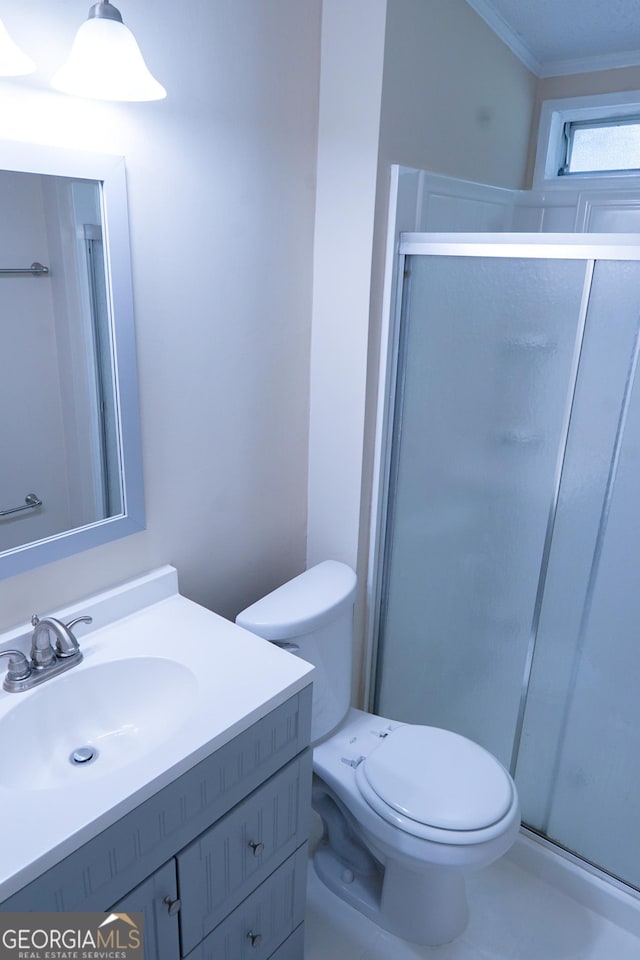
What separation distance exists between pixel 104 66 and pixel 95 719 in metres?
1.21

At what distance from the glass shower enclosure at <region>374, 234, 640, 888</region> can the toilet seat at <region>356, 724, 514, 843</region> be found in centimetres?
34

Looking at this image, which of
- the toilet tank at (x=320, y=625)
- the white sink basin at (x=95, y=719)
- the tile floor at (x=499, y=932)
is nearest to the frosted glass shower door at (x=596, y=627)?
the tile floor at (x=499, y=932)

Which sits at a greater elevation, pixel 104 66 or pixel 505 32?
pixel 505 32

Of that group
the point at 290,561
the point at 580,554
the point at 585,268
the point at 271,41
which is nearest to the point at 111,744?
the point at 290,561

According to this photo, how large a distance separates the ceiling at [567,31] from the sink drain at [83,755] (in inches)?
Answer: 88.8

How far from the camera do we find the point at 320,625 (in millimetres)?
1722

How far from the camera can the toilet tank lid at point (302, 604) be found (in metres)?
1.65

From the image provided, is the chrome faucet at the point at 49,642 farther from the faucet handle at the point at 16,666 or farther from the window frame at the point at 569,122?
the window frame at the point at 569,122

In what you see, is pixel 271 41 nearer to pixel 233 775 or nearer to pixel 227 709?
pixel 227 709

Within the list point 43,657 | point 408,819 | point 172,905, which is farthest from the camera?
point 408,819

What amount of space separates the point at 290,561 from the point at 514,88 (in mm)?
1935

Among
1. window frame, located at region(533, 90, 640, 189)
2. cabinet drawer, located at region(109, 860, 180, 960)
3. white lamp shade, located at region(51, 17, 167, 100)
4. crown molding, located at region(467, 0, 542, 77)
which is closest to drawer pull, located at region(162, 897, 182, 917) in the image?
cabinet drawer, located at region(109, 860, 180, 960)

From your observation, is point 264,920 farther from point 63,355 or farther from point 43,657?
point 63,355

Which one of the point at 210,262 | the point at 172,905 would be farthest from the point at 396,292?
the point at 172,905
